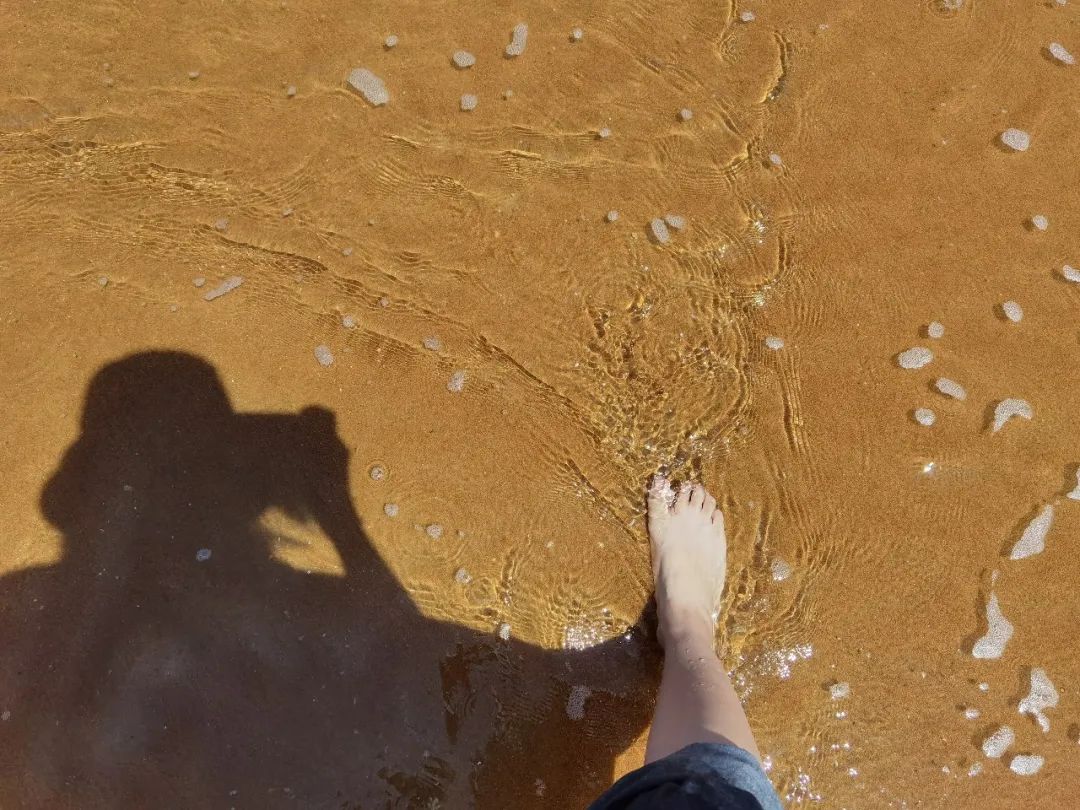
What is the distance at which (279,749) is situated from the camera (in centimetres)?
214

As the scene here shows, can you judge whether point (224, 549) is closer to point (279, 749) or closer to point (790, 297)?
point (279, 749)

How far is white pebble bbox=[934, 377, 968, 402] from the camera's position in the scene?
2502mm

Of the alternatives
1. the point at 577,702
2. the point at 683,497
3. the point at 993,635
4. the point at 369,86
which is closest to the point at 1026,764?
the point at 993,635

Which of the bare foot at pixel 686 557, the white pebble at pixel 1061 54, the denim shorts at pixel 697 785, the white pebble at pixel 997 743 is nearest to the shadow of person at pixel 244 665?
the bare foot at pixel 686 557

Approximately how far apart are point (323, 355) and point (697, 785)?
186 centimetres

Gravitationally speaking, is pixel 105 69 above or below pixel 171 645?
above

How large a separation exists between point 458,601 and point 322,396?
0.89 metres

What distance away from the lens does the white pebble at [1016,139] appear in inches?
109

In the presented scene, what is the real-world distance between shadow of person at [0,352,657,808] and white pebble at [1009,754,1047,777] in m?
1.22

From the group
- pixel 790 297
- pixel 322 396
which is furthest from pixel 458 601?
pixel 790 297

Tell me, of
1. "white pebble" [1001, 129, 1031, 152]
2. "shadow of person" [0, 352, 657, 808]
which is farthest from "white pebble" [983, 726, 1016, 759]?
"white pebble" [1001, 129, 1031, 152]

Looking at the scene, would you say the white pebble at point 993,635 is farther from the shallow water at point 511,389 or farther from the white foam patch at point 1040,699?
the white foam patch at point 1040,699

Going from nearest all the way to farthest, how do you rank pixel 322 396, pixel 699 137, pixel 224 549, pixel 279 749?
pixel 279 749 < pixel 224 549 < pixel 322 396 < pixel 699 137

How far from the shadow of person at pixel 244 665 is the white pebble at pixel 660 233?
4.85ft
